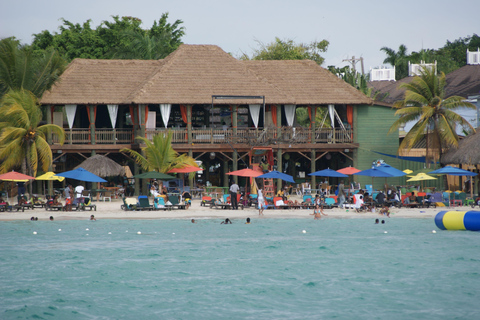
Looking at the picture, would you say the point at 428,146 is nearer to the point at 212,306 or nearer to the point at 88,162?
the point at 88,162

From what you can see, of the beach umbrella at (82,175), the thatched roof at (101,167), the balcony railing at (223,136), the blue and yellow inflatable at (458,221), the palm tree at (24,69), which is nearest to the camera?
the blue and yellow inflatable at (458,221)

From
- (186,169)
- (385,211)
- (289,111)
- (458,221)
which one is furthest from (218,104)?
(458,221)

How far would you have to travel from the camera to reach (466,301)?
1465cm

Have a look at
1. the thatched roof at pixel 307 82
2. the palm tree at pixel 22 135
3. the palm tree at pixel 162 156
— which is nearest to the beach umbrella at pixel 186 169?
the palm tree at pixel 162 156

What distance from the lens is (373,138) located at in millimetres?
37188

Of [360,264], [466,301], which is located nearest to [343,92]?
[360,264]

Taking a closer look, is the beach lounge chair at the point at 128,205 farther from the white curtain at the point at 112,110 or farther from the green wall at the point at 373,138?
the green wall at the point at 373,138

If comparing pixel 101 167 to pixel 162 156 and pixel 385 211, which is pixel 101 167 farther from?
pixel 385 211

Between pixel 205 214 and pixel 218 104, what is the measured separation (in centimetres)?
995

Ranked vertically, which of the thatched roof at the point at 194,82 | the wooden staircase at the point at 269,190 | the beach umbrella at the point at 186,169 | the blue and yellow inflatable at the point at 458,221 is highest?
the thatched roof at the point at 194,82

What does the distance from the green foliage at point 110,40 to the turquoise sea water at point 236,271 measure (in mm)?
21816

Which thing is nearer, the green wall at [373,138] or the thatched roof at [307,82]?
the thatched roof at [307,82]

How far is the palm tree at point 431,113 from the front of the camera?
34.3 m

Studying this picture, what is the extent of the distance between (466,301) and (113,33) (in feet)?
124
